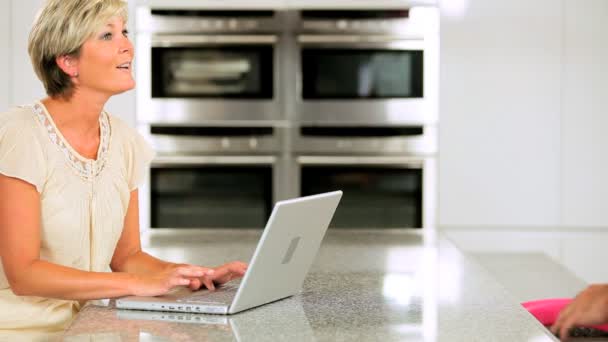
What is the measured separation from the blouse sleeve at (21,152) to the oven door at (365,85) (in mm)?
2461

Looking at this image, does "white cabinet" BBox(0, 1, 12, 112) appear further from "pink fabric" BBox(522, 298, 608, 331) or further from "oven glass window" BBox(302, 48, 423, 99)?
"pink fabric" BBox(522, 298, 608, 331)

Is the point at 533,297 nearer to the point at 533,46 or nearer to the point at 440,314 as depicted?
the point at 533,46

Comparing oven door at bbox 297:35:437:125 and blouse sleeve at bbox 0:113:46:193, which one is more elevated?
oven door at bbox 297:35:437:125

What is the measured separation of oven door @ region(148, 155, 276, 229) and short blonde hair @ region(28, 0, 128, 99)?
233 cm

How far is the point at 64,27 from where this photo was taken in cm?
179

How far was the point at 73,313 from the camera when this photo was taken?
5.86 ft

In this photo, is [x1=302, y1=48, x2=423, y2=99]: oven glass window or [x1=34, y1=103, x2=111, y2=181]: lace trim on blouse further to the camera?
[x1=302, y1=48, x2=423, y2=99]: oven glass window

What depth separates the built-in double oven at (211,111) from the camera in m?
4.14

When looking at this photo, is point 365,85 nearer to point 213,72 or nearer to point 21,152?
point 213,72

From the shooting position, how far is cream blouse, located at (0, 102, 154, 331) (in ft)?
5.71

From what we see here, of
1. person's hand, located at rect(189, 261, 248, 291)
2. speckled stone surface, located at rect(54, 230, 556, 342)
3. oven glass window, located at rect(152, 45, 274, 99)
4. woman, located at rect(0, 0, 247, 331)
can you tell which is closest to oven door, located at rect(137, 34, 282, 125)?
oven glass window, located at rect(152, 45, 274, 99)

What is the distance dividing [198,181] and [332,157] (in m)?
0.59

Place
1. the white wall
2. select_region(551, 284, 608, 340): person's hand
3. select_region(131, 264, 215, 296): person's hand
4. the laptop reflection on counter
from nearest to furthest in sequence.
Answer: the laptop reflection on counter, select_region(131, 264, 215, 296): person's hand, select_region(551, 284, 608, 340): person's hand, the white wall

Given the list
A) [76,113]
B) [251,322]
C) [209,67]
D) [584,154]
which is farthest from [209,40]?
[251,322]
